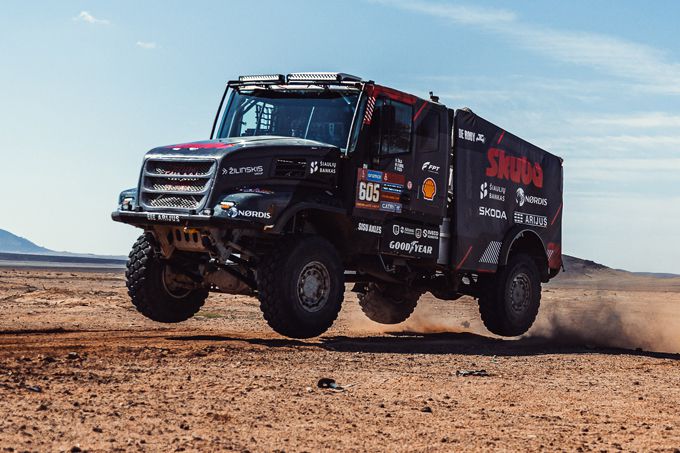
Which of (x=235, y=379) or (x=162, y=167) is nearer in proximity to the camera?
(x=235, y=379)

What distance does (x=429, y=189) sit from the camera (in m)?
15.6

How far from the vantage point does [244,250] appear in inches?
520

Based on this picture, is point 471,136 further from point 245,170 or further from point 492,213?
point 245,170

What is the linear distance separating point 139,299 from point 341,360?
12.4 ft

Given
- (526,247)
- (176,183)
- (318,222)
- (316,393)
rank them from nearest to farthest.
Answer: (316,393)
(176,183)
(318,222)
(526,247)

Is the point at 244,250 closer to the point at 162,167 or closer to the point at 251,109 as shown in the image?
the point at 162,167

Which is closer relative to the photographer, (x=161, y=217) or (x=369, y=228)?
(x=161, y=217)

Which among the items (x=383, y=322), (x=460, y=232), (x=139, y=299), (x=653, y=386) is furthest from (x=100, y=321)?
(x=653, y=386)

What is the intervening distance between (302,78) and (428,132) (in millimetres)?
2145

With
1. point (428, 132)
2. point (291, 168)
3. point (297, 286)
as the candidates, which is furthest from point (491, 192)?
point (297, 286)

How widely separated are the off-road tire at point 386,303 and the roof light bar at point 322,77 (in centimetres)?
445

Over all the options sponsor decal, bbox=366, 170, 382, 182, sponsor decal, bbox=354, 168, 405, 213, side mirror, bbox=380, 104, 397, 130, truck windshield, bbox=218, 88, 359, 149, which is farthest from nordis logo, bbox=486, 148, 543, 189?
truck windshield, bbox=218, 88, 359, 149

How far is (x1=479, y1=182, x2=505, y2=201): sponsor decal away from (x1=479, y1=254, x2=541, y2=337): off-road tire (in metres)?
1.18

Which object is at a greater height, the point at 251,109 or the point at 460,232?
the point at 251,109
